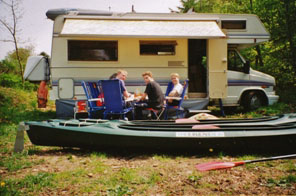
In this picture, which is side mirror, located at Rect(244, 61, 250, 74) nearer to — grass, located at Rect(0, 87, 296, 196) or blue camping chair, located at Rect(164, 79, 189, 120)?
blue camping chair, located at Rect(164, 79, 189, 120)

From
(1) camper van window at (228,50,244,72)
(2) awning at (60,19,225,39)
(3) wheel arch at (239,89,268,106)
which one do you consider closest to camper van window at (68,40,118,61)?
(2) awning at (60,19,225,39)

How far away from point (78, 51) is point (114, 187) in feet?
18.1

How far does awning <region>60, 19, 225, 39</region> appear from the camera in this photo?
6.85 m

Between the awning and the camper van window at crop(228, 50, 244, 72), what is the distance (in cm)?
133

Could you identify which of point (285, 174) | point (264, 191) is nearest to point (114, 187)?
point (264, 191)

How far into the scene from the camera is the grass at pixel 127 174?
2650 millimetres

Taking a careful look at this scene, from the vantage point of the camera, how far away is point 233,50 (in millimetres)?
8438

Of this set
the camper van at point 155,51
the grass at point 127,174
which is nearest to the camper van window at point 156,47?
the camper van at point 155,51

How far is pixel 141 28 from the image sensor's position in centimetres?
730

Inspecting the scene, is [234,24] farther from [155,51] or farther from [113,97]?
[113,97]

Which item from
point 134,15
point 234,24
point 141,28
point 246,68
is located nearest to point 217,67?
point 246,68

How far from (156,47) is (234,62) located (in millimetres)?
2711

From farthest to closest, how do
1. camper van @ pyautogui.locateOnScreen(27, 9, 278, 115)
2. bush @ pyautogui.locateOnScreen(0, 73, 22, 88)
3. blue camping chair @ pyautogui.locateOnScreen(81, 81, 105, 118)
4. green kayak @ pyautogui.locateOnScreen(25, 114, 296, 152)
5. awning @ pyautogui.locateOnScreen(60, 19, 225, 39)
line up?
bush @ pyautogui.locateOnScreen(0, 73, 22, 88), camper van @ pyautogui.locateOnScreen(27, 9, 278, 115), awning @ pyautogui.locateOnScreen(60, 19, 225, 39), blue camping chair @ pyautogui.locateOnScreen(81, 81, 105, 118), green kayak @ pyautogui.locateOnScreen(25, 114, 296, 152)

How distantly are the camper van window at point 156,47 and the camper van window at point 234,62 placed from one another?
6.64ft
